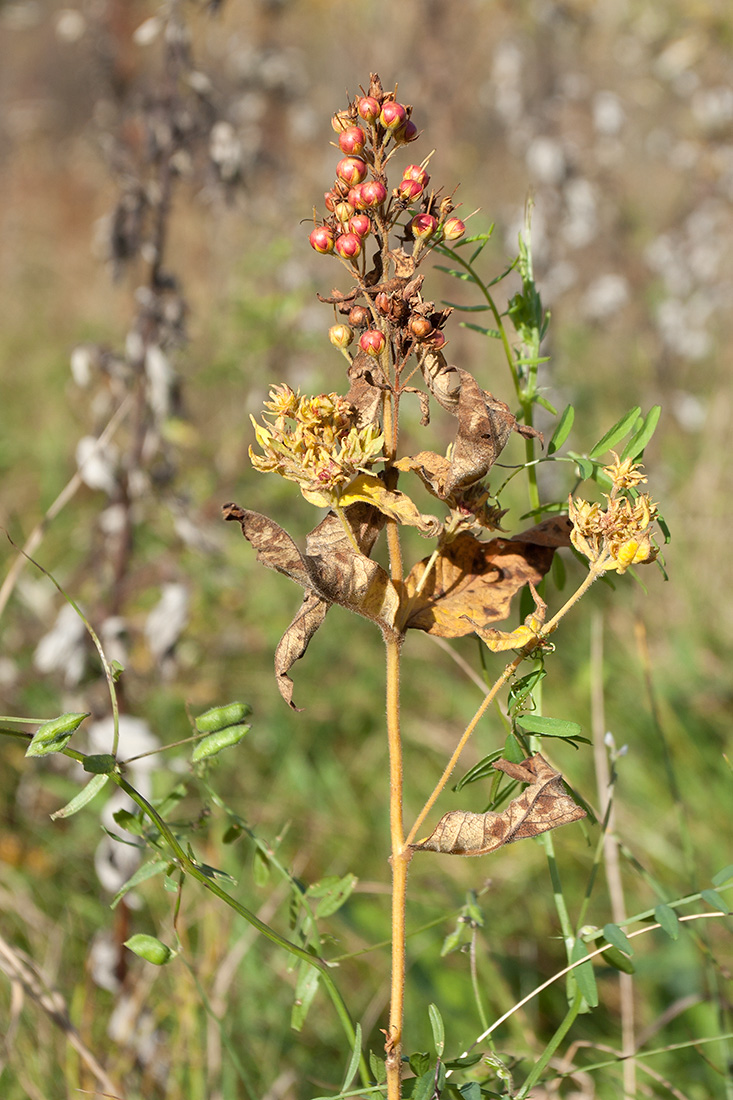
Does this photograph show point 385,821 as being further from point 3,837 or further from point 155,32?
point 155,32

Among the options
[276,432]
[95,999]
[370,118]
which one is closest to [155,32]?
[370,118]

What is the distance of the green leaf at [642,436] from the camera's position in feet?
2.79

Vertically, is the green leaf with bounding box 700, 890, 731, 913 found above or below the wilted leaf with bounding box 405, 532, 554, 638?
Answer: below

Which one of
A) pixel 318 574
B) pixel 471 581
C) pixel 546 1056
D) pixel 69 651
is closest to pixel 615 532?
pixel 471 581

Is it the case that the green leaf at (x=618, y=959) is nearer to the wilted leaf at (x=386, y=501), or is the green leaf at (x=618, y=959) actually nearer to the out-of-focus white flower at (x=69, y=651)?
the wilted leaf at (x=386, y=501)

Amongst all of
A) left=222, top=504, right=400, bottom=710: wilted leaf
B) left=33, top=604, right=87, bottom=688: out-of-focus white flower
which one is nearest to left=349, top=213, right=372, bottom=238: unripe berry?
left=222, top=504, right=400, bottom=710: wilted leaf

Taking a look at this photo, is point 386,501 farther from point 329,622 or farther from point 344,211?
point 329,622

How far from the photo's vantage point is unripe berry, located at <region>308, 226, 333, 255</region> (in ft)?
2.34

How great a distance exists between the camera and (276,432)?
718mm

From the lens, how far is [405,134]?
0.75 meters

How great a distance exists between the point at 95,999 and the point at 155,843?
1.11m

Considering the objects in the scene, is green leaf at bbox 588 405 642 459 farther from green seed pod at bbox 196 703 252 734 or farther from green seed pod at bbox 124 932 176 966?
green seed pod at bbox 124 932 176 966

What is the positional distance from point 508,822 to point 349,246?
51 centimetres

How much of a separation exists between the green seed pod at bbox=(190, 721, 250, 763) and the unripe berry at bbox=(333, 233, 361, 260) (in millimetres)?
450
